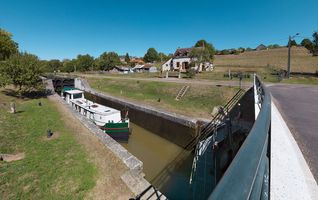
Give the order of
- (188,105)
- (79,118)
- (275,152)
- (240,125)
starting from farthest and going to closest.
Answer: (188,105), (79,118), (240,125), (275,152)

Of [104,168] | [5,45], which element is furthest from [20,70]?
[5,45]

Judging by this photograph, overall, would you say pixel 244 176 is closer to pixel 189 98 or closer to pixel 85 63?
pixel 189 98

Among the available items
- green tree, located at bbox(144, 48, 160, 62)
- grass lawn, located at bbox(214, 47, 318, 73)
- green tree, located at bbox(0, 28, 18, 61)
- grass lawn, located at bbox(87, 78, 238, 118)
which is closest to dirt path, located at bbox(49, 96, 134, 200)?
grass lawn, located at bbox(87, 78, 238, 118)

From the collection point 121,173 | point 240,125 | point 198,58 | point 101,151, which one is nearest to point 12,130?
point 101,151

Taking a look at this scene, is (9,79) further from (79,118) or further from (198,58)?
(198,58)

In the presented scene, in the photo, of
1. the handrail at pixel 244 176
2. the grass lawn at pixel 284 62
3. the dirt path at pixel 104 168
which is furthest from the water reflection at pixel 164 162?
the grass lawn at pixel 284 62

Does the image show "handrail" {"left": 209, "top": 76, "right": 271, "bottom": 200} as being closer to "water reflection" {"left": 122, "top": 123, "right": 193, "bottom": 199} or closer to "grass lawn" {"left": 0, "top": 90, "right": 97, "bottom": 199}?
"grass lawn" {"left": 0, "top": 90, "right": 97, "bottom": 199}
